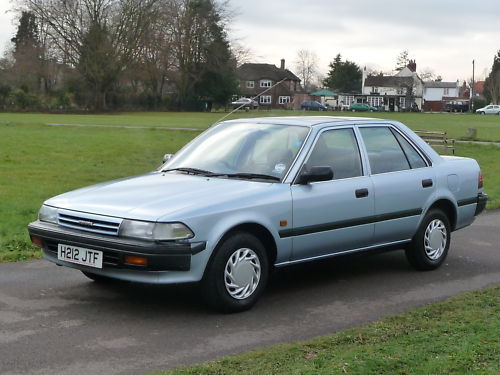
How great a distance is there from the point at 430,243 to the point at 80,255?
12.3 ft

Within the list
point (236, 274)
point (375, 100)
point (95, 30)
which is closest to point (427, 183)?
point (236, 274)

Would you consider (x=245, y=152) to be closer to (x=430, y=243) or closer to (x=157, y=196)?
(x=157, y=196)

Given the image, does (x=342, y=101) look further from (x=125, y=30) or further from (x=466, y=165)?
(x=466, y=165)

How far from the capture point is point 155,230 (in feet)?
17.7

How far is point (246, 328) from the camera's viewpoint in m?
5.48

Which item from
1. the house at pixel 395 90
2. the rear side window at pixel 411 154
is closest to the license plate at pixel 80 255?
the rear side window at pixel 411 154

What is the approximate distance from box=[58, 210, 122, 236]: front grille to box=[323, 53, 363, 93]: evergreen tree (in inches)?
4816

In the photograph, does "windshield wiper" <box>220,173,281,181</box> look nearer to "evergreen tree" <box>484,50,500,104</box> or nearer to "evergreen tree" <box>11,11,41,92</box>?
"evergreen tree" <box>11,11,41,92</box>

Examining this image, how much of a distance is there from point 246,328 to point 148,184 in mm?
1604

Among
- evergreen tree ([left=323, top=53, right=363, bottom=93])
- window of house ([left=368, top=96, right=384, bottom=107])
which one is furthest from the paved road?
evergreen tree ([left=323, top=53, right=363, bottom=93])

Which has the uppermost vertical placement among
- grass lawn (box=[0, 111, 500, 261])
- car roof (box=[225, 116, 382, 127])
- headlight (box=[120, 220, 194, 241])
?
car roof (box=[225, 116, 382, 127])

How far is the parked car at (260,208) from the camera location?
18.1 feet

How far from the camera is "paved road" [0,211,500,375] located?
4773 millimetres

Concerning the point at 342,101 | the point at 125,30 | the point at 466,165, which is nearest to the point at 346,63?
the point at 342,101
